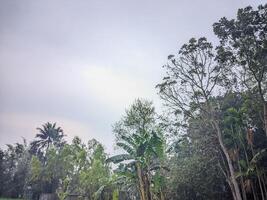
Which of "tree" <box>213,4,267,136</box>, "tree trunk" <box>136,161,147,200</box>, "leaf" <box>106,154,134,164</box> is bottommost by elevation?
"tree trunk" <box>136,161,147,200</box>

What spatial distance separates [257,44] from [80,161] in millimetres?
23411

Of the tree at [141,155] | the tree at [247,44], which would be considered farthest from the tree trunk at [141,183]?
the tree at [247,44]

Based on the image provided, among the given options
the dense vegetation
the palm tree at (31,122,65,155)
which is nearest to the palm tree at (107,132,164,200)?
the dense vegetation

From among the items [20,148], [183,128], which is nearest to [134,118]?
[183,128]

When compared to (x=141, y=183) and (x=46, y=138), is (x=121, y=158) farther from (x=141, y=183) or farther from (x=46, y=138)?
(x=46, y=138)

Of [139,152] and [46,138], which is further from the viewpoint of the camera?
[46,138]

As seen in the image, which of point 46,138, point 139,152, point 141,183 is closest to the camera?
point 141,183

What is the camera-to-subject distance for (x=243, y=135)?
22.2m

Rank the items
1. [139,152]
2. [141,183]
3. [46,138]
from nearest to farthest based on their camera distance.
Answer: [141,183] → [139,152] → [46,138]

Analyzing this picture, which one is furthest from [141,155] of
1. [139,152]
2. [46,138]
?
[46,138]

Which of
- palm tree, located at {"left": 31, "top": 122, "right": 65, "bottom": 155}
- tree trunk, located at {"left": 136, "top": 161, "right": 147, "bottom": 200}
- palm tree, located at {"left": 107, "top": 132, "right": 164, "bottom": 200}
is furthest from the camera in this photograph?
palm tree, located at {"left": 31, "top": 122, "right": 65, "bottom": 155}

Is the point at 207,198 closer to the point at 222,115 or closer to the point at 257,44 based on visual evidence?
the point at 222,115

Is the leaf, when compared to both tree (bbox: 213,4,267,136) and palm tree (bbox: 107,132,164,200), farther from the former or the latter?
tree (bbox: 213,4,267,136)

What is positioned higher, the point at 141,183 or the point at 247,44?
the point at 247,44
